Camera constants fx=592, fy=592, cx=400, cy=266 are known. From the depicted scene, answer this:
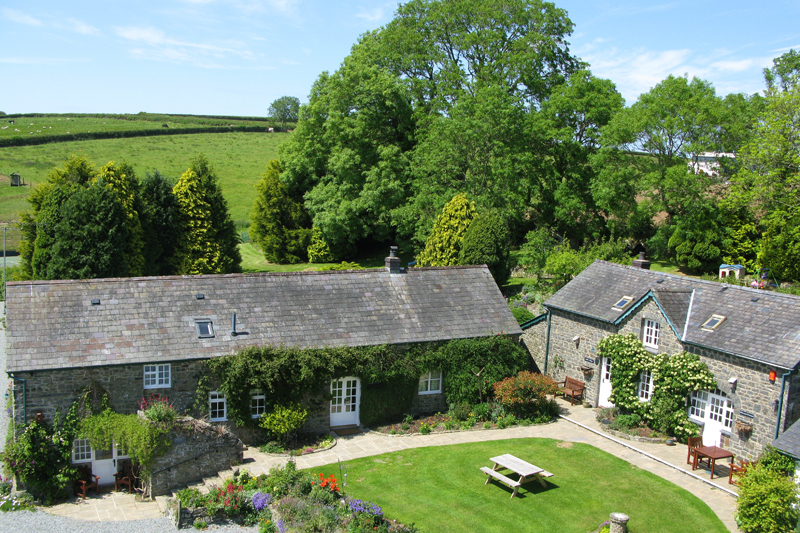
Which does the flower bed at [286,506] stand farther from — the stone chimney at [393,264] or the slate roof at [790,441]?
the slate roof at [790,441]

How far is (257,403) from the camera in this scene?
19.9m

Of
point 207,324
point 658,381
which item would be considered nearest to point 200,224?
point 207,324

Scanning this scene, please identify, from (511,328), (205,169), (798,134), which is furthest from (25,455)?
(798,134)

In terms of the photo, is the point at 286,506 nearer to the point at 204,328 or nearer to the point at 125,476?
the point at 125,476

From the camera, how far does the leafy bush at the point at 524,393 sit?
22266mm

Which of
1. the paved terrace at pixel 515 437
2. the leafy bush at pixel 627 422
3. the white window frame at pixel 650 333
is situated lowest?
the paved terrace at pixel 515 437

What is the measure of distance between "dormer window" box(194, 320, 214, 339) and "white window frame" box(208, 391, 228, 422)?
73.2 inches

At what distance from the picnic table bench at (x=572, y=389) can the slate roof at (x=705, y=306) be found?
2.92 metres

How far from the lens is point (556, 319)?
2592 centimetres

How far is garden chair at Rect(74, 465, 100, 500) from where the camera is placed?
55.9 ft


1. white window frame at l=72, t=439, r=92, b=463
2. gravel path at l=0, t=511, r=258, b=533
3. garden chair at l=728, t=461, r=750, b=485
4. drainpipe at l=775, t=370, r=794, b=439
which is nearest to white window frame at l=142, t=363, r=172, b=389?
white window frame at l=72, t=439, r=92, b=463

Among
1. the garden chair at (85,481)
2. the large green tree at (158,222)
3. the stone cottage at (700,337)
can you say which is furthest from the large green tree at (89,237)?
the stone cottage at (700,337)

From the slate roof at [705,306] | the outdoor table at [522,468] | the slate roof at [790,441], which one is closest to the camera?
the slate roof at [790,441]

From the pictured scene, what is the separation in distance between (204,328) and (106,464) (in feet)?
16.2
